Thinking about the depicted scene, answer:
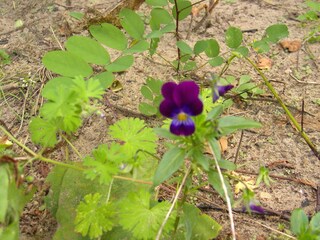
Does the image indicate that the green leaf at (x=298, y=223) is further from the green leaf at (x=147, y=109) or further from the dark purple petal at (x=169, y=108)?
the green leaf at (x=147, y=109)

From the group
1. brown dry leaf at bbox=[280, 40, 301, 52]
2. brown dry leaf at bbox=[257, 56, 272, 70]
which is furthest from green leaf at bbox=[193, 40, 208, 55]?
brown dry leaf at bbox=[280, 40, 301, 52]

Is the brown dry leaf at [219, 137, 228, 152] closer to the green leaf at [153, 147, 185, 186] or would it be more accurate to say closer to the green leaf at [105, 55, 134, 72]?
the green leaf at [105, 55, 134, 72]

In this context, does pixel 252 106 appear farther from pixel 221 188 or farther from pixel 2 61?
pixel 2 61

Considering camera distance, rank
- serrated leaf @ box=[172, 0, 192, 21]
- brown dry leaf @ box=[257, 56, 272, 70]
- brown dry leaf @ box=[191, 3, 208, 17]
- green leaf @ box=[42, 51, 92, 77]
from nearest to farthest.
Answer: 1. green leaf @ box=[42, 51, 92, 77]
2. serrated leaf @ box=[172, 0, 192, 21]
3. brown dry leaf @ box=[257, 56, 272, 70]
4. brown dry leaf @ box=[191, 3, 208, 17]

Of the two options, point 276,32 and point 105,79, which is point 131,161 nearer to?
point 105,79

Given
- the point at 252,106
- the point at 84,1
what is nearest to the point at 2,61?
the point at 84,1
